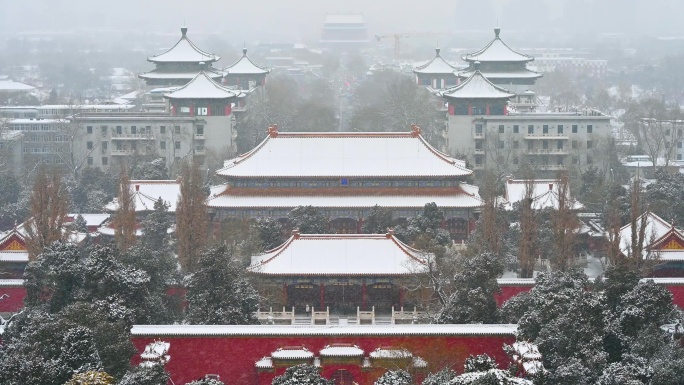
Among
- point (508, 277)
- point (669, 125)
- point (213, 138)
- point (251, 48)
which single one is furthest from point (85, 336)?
point (251, 48)

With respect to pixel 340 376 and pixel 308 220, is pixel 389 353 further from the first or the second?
pixel 308 220

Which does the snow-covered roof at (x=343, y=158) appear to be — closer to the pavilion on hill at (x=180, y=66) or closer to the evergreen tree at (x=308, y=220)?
the evergreen tree at (x=308, y=220)

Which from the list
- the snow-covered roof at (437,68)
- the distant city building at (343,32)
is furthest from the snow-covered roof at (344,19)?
the snow-covered roof at (437,68)

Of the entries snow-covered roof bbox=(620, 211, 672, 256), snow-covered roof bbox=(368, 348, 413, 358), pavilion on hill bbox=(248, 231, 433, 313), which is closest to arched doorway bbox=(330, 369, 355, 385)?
snow-covered roof bbox=(368, 348, 413, 358)

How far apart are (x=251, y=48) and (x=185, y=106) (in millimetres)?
101016

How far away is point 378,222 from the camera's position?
1522 inches

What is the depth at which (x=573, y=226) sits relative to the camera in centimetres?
3522

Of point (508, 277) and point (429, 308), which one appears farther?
point (508, 277)

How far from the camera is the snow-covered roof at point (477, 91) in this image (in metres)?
56.1

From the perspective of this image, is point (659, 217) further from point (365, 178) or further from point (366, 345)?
point (366, 345)

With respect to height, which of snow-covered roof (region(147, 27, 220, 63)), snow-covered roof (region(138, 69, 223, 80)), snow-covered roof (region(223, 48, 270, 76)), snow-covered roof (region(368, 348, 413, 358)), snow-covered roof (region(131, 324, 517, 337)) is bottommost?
snow-covered roof (region(368, 348, 413, 358))

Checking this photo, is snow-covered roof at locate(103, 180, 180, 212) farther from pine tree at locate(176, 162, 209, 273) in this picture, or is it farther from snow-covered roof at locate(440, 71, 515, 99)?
snow-covered roof at locate(440, 71, 515, 99)

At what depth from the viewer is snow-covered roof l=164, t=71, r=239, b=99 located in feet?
186

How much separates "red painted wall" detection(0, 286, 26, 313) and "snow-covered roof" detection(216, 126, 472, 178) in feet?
30.6
